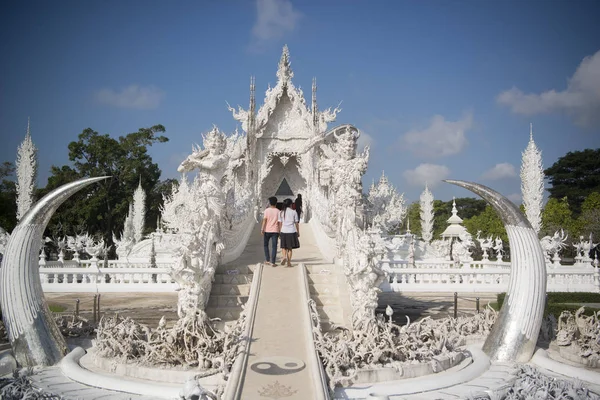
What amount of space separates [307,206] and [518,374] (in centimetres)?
1514

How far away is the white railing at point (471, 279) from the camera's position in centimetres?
1462

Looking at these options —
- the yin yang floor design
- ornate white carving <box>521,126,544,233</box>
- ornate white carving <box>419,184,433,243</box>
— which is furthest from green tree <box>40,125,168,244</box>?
the yin yang floor design

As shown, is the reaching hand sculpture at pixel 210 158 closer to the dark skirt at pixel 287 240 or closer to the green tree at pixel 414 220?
the dark skirt at pixel 287 240

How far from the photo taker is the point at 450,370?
6.47 meters

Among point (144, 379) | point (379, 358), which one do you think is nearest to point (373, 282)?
point (379, 358)

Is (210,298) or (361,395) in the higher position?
(210,298)

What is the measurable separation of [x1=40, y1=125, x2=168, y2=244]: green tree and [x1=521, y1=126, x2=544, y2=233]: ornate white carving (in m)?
24.1

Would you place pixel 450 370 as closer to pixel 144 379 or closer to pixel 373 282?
pixel 373 282

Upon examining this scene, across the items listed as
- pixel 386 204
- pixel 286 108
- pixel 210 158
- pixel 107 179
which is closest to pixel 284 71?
pixel 286 108

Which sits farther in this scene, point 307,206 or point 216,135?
point 307,206

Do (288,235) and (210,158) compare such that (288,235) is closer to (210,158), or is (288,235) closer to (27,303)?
(210,158)

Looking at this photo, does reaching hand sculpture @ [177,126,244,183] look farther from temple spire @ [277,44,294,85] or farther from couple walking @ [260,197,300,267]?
temple spire @ [277,44,294,85]

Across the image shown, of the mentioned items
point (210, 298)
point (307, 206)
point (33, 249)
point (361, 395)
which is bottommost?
point (361, 395)

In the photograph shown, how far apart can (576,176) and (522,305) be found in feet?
125
